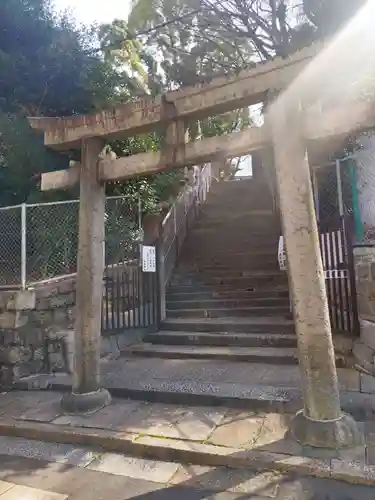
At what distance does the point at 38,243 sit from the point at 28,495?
158 inches

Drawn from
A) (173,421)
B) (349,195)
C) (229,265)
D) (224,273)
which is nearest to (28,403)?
(173,421)

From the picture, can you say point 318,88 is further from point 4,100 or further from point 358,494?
point 4,100

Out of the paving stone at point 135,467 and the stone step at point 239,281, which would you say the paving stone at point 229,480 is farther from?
the stone step at point 239,281

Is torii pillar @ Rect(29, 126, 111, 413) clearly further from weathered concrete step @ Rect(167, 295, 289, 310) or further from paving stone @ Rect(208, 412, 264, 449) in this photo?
weathered concrete step @ Rect(167, 295, 289, 310)

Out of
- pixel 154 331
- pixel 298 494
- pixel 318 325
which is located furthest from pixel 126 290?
pixel 298 494

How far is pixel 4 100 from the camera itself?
27.6ft

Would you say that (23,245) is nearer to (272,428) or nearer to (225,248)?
(272,428)

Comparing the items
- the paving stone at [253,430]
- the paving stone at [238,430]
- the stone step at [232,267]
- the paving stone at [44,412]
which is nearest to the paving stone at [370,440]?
the paving stone at [253,430]

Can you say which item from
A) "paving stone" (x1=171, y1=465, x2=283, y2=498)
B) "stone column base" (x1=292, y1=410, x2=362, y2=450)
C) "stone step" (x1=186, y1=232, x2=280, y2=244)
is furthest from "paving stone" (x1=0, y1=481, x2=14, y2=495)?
"stone step" (x1=186, y1=232, x2=280, y2=244)

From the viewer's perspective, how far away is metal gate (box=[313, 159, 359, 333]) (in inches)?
219

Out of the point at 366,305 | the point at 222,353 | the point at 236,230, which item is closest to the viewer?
the point at 366,305

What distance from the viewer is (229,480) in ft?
10.2

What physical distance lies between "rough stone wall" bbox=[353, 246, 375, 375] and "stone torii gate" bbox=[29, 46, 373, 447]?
1.70m

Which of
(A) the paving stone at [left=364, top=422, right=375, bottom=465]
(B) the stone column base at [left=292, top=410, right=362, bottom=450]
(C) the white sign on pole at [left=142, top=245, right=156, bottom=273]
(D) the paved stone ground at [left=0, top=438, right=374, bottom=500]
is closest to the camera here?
(D) the paved stone ground at [left=0, top=438, right=374, bottom=500]
